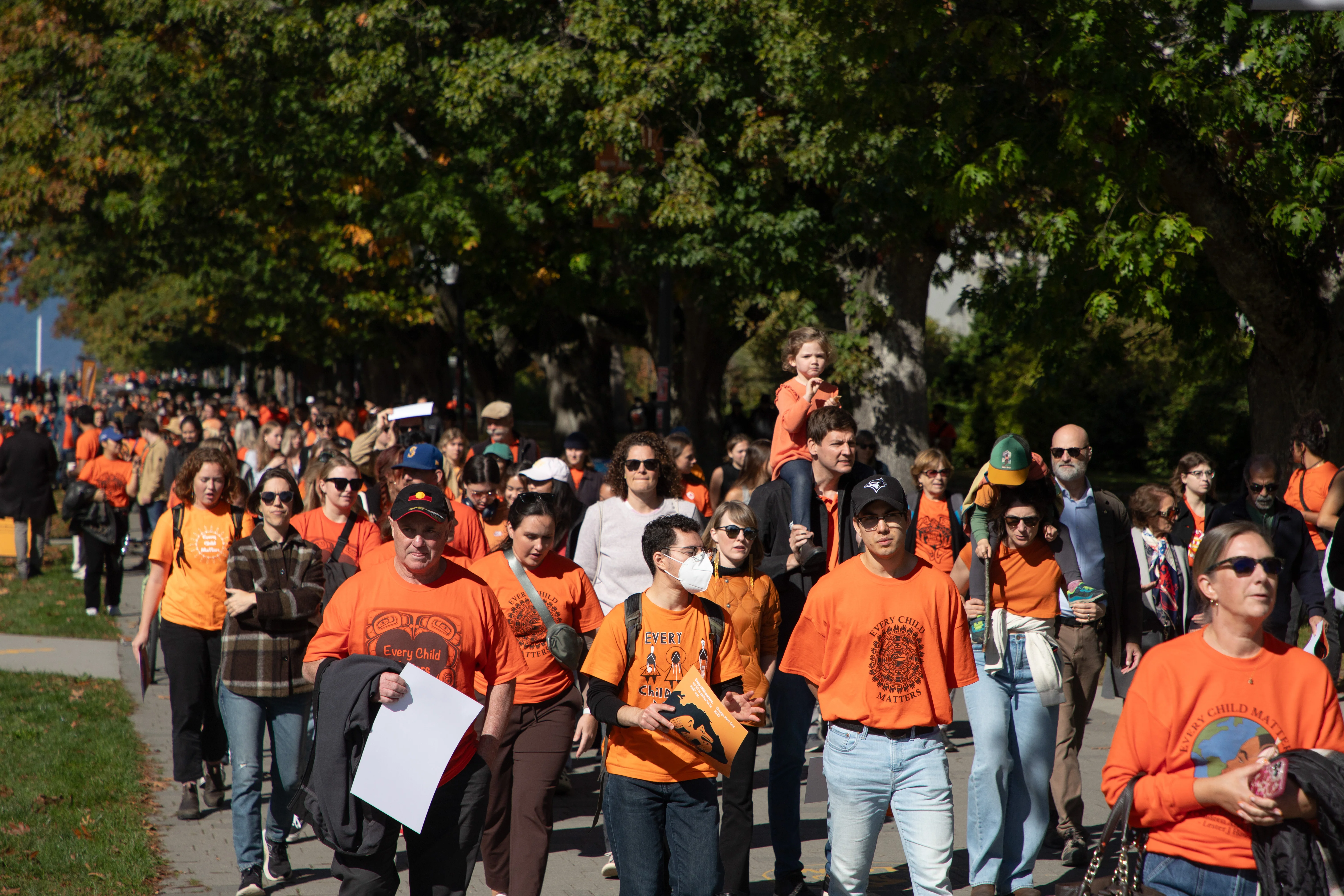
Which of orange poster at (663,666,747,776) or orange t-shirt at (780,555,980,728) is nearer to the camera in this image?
orange poster at (663,666,747,776)

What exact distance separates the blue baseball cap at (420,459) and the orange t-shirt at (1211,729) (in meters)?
4.37

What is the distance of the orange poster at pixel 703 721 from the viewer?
173 inches

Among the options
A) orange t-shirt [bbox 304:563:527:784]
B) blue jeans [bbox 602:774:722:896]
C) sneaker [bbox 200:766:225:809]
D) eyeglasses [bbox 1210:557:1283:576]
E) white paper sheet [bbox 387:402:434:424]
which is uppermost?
white paper sheet [bbox 387:402:434:424]

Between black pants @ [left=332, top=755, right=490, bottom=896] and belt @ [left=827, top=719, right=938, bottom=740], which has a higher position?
belt @ [left=827, top=719, right=938, bottom=740]

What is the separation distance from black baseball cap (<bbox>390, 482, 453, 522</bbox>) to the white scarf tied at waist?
2.39 metres

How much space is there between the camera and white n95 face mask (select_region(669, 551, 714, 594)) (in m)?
4.63

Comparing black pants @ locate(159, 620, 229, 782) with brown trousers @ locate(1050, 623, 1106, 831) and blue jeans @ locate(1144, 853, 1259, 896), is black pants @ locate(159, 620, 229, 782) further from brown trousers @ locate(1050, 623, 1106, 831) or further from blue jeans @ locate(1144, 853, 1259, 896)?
blue jeans @ locate(1144, 853, 1259, 896)

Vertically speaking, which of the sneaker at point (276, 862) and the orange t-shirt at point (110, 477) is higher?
the orange t-shirt at point (110, 477)

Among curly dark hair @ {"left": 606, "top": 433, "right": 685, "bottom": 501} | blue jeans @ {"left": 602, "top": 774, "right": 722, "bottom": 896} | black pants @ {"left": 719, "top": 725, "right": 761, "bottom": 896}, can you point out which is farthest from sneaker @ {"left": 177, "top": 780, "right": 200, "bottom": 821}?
blue jeans @ {"left": 602, "top": 774, "right": 722, "bottom": 896}

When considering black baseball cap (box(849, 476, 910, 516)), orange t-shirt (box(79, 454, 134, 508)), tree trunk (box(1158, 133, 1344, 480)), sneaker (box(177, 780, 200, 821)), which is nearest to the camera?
black baseball cap (box(849, 476, 910, 516))

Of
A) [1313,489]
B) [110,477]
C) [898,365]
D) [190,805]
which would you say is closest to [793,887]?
[190,805]

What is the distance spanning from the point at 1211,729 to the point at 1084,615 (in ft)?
8.06

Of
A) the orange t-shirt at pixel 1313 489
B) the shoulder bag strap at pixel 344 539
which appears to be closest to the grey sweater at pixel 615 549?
the shoulder bag strap at pixel 344 539

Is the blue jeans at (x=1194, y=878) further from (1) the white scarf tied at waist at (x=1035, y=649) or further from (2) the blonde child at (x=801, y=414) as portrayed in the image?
(2) the blonde child at (x=801, y=414)
